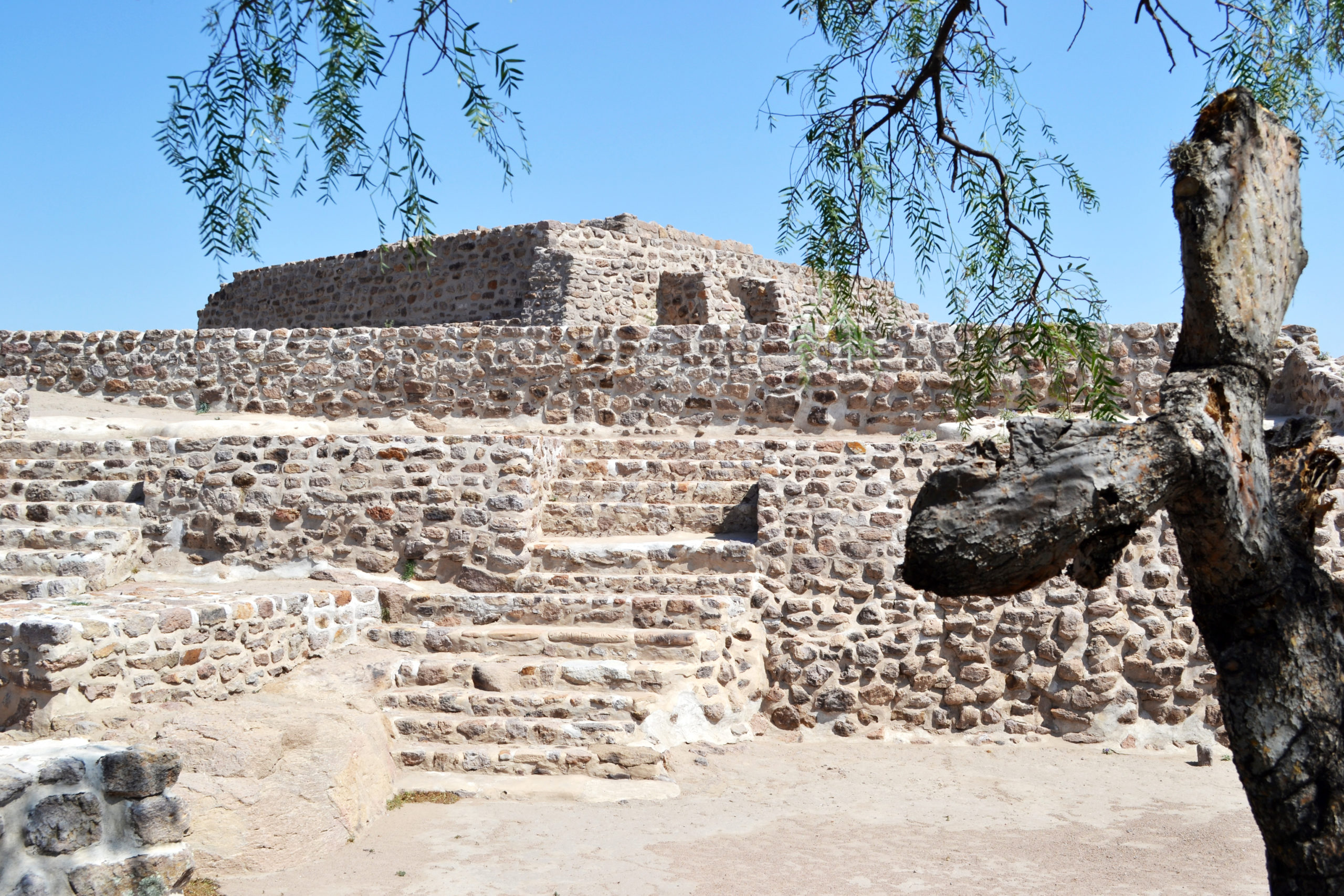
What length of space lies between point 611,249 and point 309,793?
1126 cm

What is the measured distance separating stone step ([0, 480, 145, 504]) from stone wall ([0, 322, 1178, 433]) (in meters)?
2.34

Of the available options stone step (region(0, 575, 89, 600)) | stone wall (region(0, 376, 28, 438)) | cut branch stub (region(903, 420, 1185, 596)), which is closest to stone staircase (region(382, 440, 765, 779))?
stone step (region(0, 575, 89, 600))

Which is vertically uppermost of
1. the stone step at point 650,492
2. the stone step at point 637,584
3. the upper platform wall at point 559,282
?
the upper platform wall at point 559,282

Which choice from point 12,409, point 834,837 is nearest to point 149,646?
point 834,837

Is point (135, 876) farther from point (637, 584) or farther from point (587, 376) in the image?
point (587, 376)

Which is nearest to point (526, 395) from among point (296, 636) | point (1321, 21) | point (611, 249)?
point (296, 636)

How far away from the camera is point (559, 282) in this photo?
1499 cm

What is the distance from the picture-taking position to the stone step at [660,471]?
29.2 ft

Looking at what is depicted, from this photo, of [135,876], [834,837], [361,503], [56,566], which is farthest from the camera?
[361,503]

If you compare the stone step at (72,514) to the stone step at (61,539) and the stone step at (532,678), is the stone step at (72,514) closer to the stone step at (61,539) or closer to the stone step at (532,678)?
the stone step at (61,539)

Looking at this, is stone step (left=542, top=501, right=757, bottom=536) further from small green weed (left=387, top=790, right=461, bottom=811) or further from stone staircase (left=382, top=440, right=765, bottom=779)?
small green weed (left=387, top=790, right=461, bottom=811)

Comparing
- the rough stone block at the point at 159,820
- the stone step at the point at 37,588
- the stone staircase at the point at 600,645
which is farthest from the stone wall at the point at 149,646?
the rough stone block at the point at 159,820

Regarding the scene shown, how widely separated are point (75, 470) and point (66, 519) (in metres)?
0.63

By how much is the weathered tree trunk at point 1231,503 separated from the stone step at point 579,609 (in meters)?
4.36
